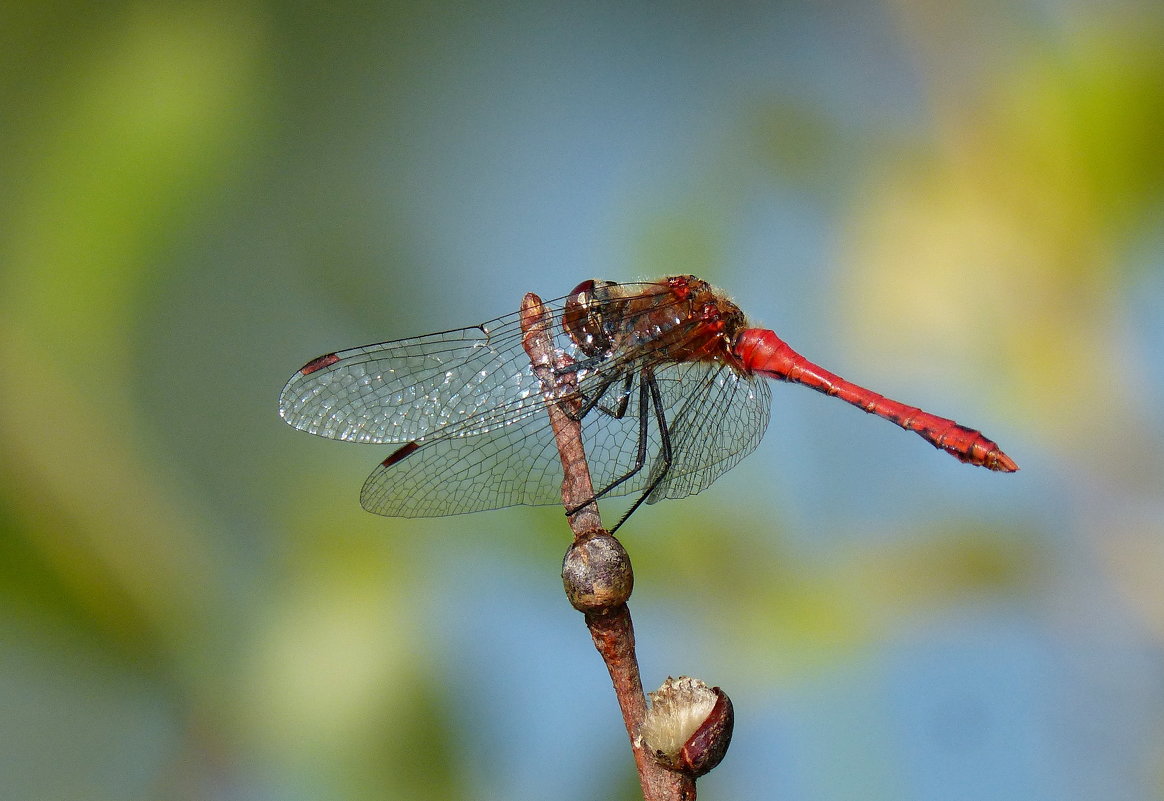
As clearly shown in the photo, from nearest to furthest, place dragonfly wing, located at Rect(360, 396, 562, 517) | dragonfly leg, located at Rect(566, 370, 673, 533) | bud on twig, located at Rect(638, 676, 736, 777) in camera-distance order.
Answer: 1. bud on twig, located at Rect(638, 676, 736, 777)
2. dragonfly wing, located at Rect(360, 396, 562, 517)
3. dragonfly leg, located at Rect(566, 370, 673, 533)

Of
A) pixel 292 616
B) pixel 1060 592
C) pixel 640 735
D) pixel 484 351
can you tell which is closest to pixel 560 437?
pixel 640 735

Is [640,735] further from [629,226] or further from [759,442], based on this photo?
[629,226]

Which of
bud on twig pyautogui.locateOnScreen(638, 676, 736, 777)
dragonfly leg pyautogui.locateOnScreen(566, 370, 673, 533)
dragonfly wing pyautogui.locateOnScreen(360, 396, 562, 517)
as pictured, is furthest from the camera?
dragonfly leg pyautogui.locateOnScreen(566, 370, 673, 533)

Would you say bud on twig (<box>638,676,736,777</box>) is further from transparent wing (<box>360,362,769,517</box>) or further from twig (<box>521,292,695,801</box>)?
transparent wing (<box>360,362,769,517</box>)

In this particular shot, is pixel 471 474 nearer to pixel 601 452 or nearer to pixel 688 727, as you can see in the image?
pixel 601 452

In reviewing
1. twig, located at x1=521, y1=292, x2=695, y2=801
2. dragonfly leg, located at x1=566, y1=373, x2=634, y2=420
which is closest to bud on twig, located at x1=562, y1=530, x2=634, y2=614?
twig, located at x1=521, y1=292, x2=695, y2=801

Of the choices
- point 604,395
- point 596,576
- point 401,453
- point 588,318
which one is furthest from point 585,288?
→ point 596,576

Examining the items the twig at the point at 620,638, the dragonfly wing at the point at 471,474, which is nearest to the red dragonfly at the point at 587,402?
the dragonfly wing at the point at 471,474
